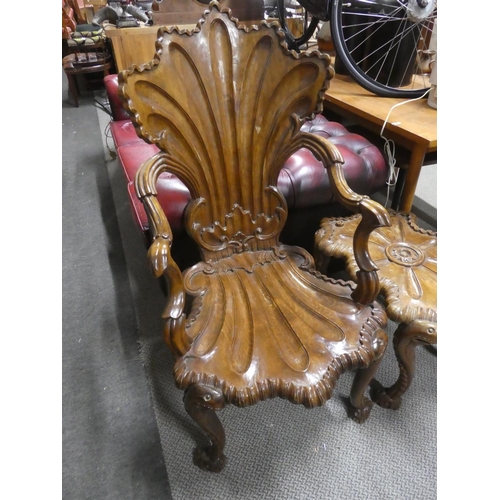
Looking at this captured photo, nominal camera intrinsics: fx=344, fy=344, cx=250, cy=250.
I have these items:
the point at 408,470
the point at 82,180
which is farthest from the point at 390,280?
the point at 82,180

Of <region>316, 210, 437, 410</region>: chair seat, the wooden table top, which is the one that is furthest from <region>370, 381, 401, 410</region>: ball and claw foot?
the wooden table top

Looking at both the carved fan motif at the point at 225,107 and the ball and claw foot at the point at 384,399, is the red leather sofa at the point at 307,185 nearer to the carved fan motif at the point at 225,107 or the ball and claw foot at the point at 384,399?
the carved fan motif at the point at 225,107

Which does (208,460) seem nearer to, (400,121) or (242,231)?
(242,231)

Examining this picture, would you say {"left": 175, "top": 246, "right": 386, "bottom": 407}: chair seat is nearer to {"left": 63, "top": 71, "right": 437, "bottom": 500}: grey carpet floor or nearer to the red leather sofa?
the red leather sofa

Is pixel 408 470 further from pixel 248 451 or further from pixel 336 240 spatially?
pixel 336 240

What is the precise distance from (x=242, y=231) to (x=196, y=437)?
702 millimetres

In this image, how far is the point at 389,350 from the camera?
1.40 metres

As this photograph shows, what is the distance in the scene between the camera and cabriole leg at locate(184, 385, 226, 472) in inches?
30.8

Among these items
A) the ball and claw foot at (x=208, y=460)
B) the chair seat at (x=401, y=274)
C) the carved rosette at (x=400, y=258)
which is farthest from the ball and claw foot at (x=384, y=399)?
the ball and claw foot at (x=208, y=460)

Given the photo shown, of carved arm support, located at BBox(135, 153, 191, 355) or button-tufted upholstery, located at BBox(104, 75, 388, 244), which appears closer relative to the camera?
carved arm support, located at BBox(135, 153, 191, 355)

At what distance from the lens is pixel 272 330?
0.91m

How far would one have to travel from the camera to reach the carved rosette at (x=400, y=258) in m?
0.99

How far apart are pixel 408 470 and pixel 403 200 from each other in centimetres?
100

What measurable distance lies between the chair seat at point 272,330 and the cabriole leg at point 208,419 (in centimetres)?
2
